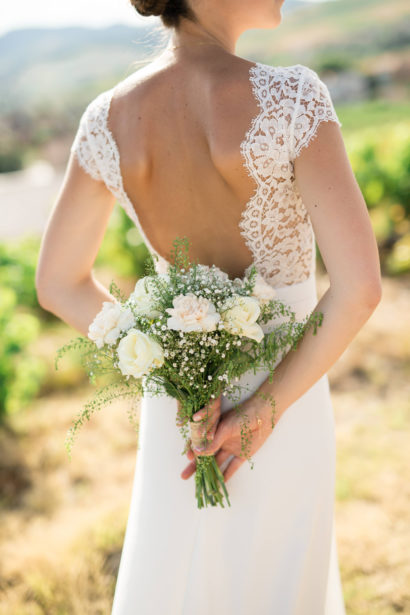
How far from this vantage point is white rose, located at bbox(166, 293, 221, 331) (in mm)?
1191

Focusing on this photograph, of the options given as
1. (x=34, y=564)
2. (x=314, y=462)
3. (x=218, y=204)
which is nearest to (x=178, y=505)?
(x=314, y=462)

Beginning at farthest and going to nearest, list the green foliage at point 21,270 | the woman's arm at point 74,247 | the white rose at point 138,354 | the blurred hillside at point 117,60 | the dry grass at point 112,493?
1. the blurred hillside at point 117,60
2. the green foliage at point 21,270
3. the dry grass at point 112,493
4. the woman's arm at point 74,247
5. the white rose at point 138,354

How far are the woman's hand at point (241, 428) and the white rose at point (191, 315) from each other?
314 mm

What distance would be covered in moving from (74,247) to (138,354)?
0.59 m

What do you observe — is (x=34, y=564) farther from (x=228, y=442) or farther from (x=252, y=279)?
(x=252, y=279)

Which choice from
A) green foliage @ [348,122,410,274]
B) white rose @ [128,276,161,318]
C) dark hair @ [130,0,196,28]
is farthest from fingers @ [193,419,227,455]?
green foliage @ [348,122,410,274]

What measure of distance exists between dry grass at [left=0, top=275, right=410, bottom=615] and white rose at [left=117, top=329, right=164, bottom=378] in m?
2.06

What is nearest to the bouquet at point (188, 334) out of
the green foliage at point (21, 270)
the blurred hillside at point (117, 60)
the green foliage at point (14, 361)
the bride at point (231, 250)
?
the bride at point (231, 250)

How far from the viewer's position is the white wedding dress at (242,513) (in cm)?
153

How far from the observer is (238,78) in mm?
1278

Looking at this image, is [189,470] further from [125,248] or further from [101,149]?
[125,248]

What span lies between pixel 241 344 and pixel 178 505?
0.56m

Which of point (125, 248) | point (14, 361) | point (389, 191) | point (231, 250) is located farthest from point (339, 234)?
point (389, 191)

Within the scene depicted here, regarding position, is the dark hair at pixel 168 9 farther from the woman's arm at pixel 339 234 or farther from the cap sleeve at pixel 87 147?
the woman's arm at pixel 339 234
